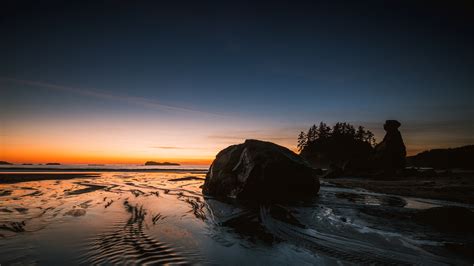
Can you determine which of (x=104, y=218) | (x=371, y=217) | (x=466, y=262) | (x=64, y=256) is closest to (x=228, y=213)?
(x=104, y=218)

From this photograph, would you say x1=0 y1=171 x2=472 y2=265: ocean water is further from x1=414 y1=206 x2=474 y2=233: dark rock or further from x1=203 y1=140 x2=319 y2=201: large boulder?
x1=203 y1=140 x2=319 y2=201: large boulder

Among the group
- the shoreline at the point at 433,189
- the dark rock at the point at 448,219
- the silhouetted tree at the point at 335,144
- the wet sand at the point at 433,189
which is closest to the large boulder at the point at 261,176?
the shoreline at the point at 433,189

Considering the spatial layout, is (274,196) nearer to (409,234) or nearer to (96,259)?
(409,234)

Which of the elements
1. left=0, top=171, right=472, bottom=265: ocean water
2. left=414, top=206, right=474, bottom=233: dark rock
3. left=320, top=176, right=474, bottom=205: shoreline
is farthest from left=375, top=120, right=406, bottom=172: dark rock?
left=414, top=206, right=474, bottom=233: dark rock

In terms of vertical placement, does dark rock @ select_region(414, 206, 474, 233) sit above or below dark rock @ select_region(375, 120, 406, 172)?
below

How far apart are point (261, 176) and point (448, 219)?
279 inches

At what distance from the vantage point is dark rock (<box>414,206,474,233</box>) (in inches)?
257

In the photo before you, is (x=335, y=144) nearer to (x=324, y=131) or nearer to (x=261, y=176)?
(x=324, y=131)

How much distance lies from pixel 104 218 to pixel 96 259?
3829 millimetres

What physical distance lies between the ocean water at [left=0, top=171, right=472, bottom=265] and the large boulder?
2.97 meters

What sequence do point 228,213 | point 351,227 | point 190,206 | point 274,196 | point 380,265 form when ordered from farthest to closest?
point 274,196 → point 190,206 → point 228,213 → point 351,227 → point 380,265

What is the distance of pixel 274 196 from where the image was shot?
12.3m

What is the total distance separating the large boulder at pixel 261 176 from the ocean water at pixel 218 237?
2.97 m

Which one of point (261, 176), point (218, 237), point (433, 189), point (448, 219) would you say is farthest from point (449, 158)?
point (218, 237)
